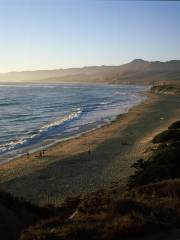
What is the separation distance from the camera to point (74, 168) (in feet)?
61.9

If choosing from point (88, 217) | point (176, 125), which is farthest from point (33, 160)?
point (88, 217)

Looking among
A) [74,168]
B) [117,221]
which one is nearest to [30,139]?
[74,168]

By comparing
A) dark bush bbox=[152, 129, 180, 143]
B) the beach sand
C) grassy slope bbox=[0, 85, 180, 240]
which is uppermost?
grassy slope bbox=[0, 85, 180, 240]

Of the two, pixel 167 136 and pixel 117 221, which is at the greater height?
pixel 117 221

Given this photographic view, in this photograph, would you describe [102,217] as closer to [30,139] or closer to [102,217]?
[102,217]

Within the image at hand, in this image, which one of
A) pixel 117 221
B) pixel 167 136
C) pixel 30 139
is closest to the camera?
pixel 117 221

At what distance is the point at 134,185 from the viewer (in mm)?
12883

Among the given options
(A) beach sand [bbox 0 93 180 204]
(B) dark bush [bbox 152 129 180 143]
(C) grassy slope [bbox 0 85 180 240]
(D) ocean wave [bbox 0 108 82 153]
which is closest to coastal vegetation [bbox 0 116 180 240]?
(C) grassy slope [bbox 0 85 180 240]

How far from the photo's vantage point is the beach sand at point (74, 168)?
1524 cm

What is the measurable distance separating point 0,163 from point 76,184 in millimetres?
6680

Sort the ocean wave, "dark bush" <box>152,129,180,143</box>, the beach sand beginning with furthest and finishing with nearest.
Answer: the ocean wave < "dark bush" <box>152,129,180,143</box> < the beach sand

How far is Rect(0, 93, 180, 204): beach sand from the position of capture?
1524 centimetres

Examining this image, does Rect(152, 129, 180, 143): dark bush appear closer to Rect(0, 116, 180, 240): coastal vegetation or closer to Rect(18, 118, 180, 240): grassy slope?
Rect(0, 116, 180, 240): coastal vegetation

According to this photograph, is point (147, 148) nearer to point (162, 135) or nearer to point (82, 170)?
point (162, 135)
